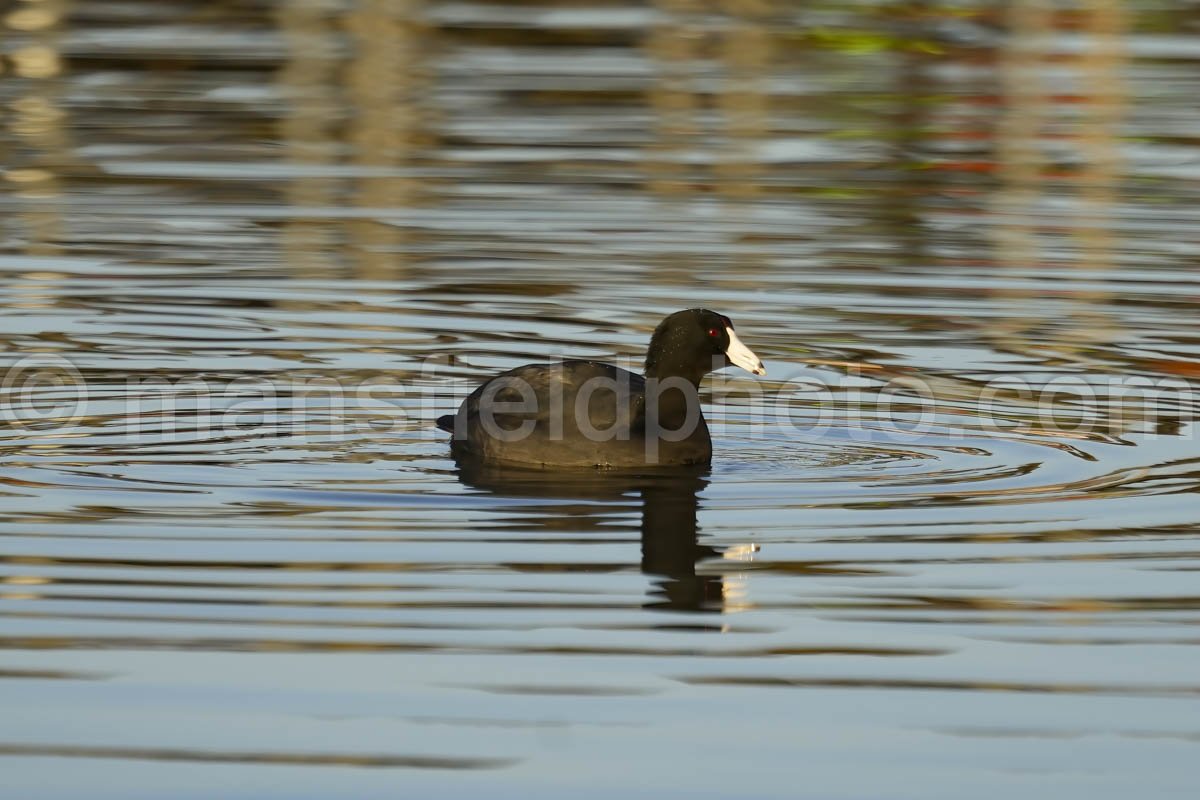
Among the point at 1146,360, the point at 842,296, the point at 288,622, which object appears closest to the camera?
the point at 288,622

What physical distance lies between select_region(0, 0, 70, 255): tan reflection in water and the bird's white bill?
5.44 m

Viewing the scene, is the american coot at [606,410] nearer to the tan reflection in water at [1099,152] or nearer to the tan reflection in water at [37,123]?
the tan reflection in water at [1099,152]

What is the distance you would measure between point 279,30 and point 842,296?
13.5m

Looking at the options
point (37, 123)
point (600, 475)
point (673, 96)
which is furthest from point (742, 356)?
point (673, 96)

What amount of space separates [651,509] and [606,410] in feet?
2.58

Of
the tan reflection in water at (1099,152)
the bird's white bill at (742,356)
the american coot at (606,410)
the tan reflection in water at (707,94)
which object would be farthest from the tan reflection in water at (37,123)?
the tan reflection in water at (1099,152)

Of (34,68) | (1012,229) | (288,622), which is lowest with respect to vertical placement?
(288,622)

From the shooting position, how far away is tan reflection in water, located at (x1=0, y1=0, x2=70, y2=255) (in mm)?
14719

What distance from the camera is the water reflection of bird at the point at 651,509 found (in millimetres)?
7469

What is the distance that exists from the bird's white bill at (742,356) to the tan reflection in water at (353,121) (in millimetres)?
3942

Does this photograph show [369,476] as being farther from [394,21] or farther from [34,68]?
[394,21]

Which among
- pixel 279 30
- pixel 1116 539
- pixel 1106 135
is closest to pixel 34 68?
pixel 279 30

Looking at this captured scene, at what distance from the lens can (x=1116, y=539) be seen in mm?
8070

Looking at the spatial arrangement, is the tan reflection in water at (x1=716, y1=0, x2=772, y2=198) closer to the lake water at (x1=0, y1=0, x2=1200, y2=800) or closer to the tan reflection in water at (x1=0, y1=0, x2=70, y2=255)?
the lake water at (x1=0, y1=0, x2=1200, y2=800)
